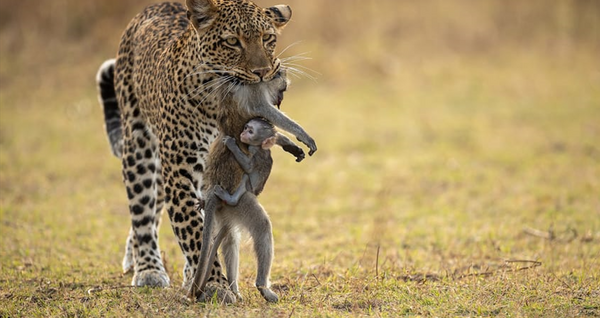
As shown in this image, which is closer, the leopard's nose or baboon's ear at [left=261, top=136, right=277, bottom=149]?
baboon's ear at [left=261, top=136, right=277, bottom=149]

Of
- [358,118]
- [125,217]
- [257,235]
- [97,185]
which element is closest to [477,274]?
[257,235]

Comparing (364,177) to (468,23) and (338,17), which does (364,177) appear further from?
(468,23)

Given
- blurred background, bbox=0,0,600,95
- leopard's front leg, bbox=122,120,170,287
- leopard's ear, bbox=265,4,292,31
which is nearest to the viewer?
leopard's ear, bbox=265,4,292,31

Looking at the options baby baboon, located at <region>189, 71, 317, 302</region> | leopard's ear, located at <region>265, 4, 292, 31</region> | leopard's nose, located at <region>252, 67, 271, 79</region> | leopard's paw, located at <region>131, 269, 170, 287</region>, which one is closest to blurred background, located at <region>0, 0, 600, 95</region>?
leopard's paw, located at <region>131, 269, 170, 287</region>

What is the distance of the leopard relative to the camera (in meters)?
6.43

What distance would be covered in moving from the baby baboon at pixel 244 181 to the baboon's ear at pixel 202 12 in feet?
2.31

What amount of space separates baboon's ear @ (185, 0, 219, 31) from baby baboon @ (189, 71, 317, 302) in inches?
27.7

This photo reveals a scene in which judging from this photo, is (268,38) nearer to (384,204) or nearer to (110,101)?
(110,101)

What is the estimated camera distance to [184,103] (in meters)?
6.71

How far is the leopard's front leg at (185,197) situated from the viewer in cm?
658

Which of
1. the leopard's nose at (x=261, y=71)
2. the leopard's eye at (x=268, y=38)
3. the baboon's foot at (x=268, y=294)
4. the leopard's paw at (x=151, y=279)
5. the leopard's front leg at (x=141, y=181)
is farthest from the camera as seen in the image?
the leopard's front leg at (x=141, y=181)

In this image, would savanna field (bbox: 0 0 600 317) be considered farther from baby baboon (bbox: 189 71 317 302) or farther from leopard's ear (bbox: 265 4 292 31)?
leopard's ear (bbox: 265 4 292 31)

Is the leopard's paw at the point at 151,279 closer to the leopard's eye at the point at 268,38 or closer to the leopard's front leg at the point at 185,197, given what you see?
the leopard's front leg at the point at 185,197

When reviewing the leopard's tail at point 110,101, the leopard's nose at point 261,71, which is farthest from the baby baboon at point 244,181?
the leopard's tail at point 110,101
